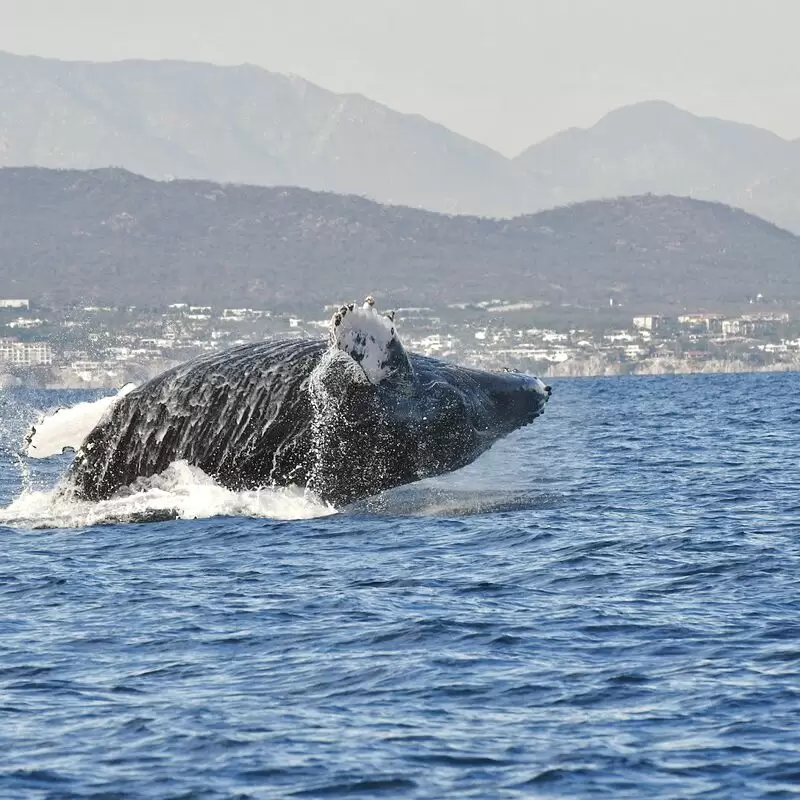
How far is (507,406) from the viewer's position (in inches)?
846

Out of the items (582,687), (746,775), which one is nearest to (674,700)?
(582,687)

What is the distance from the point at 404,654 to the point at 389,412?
6.34 meters

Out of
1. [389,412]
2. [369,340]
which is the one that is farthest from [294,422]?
[369,340]

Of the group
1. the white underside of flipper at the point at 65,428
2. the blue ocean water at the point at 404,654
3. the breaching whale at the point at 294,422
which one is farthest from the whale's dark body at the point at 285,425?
the blue ocean water at the point at 404,654

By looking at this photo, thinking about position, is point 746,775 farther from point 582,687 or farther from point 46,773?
point 46,773

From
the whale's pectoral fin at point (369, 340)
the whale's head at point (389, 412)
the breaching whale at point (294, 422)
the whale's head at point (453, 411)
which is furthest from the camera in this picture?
the whale's head at point (453, 411)

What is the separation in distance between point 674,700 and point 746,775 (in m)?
1.70

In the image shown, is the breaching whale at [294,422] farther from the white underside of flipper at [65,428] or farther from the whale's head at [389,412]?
the white underside of flipper at [65,428]

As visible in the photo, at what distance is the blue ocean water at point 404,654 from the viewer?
10.9m

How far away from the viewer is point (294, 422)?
20.0 m

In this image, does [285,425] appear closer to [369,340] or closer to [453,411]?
[369,340]

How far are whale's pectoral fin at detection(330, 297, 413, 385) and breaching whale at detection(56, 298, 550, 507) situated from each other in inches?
1.3

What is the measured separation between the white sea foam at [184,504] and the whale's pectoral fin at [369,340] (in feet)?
8.47

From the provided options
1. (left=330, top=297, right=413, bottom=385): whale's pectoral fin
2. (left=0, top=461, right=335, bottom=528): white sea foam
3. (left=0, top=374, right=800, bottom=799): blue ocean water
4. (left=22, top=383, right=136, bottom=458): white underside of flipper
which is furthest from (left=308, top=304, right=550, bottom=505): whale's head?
(left=22, top=383, right=136, bottom=458): white underside of flipper
